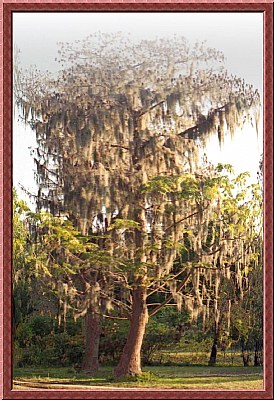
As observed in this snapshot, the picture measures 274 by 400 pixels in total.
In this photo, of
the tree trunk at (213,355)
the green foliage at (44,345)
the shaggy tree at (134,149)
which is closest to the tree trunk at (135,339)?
the shaggy tree at (134,149)

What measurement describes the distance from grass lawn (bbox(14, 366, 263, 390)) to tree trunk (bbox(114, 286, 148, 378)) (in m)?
0.06

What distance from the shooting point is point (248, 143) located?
429 centimetres

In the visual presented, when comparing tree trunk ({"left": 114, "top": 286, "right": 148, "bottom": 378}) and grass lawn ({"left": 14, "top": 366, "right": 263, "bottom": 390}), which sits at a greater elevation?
tree trunk ({"left": 114, "top": 286, "right": 148, "bottom": 378})

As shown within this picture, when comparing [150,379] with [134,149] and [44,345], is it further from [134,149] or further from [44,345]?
[134,149]

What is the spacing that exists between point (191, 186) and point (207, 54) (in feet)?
2.71

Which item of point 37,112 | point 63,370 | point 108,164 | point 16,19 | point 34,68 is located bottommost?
point 63,370

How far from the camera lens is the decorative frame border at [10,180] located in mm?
4148

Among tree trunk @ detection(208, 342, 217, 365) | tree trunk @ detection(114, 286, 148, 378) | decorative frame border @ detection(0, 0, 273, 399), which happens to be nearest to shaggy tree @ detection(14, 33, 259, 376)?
tree trunk @ detection(114, 286, 148, 378)

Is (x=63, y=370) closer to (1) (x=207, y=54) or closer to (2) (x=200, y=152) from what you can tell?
(2) (x=200, y=152)

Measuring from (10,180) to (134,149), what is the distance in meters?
0.80

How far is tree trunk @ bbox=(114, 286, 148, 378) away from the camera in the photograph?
4234 mm

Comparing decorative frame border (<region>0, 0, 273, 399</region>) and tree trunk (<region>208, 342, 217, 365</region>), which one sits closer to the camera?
decorative frame border (<region>0, 0, 273, 399</region>)

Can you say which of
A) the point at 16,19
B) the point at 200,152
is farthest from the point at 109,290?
the point at 16,19

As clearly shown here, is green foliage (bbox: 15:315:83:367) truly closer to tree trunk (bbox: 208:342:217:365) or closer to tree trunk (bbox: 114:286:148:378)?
tree trunk (bbox: 114:286:148:378)
